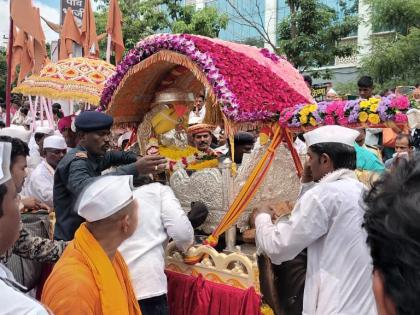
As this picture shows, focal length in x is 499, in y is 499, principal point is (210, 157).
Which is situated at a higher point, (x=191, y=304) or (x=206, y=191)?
(x=206, y=191)

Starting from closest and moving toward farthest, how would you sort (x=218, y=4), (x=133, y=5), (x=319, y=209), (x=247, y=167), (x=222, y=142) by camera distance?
(x=319, y=209)
(x=247, y=167)
(x=222, y=142)
(x=133, y=5)
(x=218, y=4)

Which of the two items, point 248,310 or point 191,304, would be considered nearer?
point 248,310

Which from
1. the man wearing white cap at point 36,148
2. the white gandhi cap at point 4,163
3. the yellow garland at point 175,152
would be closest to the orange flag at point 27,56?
the man wearing white cap at point 36,148

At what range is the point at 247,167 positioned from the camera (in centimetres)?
422

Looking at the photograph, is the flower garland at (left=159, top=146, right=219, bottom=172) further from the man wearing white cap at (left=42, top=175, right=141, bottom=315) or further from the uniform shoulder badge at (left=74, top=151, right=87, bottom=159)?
the man wearing white cap at (left=42, top=175, right=141, bottom=315)

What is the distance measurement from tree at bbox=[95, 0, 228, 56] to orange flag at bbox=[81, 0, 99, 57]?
761 cm

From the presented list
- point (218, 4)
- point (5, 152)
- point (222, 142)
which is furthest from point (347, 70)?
point (5, 152)

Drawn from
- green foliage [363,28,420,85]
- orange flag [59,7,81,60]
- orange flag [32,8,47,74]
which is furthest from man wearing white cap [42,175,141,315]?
green foliage [363,28,420,85]

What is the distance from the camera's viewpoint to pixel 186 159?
488cm

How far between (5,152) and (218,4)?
3092cm

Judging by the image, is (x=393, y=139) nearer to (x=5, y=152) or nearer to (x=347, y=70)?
(x=5, y=152)

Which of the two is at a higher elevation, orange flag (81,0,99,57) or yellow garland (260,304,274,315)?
orange flag (81,0,99,57)

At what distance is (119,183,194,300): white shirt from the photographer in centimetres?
323

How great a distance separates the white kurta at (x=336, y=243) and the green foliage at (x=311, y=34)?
10264 millimetres
